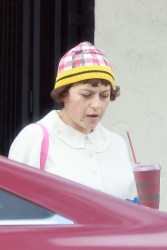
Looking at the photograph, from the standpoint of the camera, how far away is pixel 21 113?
22.5 ft

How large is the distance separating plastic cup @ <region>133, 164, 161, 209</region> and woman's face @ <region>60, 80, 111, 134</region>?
307 mm

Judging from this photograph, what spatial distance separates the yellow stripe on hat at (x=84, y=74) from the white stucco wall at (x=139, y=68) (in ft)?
9.72

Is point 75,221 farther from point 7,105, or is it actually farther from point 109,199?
point 7,105

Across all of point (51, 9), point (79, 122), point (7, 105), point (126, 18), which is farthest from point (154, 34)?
point (79, 122)

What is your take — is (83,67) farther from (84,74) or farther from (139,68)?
(139,68)

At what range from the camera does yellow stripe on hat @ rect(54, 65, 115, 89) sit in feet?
12.9

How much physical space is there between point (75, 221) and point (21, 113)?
166 inches

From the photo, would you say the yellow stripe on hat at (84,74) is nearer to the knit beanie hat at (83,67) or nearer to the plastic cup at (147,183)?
the knit beanie hat at (83,67)

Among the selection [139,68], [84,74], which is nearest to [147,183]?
[84,74]

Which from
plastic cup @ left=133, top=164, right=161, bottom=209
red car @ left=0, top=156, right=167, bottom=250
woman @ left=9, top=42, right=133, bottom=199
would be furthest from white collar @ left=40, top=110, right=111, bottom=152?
red car @ left=0, top=156, right=167, bottom=250

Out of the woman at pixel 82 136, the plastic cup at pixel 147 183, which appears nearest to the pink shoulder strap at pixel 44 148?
the woman at pixel 82 136

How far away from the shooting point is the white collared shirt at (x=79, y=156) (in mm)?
3814

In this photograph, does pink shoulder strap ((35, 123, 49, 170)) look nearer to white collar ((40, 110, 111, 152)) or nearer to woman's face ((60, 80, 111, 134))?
white collar ((40, 110, 111, 152))

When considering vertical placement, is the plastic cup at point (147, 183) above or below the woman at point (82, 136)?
below
